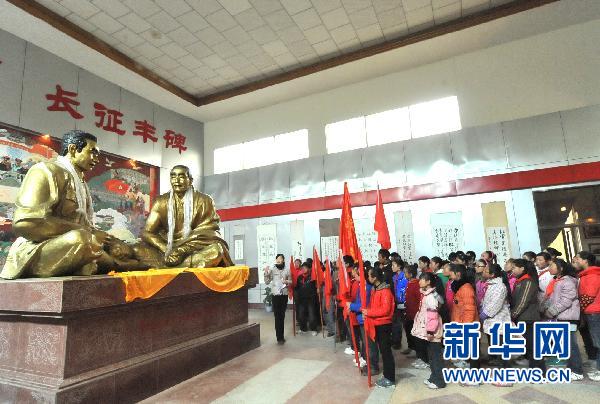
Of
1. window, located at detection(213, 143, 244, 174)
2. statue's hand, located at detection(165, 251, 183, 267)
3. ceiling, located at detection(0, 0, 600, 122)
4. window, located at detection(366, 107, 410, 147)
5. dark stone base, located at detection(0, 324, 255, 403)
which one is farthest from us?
window, located at detection(213, 143, 244, 174)

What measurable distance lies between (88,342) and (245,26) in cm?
646

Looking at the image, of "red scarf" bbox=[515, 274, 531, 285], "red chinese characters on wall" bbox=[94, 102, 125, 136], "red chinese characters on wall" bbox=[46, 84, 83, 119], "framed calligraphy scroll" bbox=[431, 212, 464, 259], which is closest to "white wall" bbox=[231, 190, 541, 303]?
"framed calligraphy scroll" bbox=[431, 212, 464, 259]

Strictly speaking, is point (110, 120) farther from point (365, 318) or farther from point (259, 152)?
point (365, 318)

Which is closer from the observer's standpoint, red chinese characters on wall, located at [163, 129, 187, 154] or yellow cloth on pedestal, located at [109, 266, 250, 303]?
yellow cloth on pedestal, located at [109, 266, 250, 303]

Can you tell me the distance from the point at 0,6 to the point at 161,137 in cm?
420

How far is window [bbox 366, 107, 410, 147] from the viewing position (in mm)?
8516

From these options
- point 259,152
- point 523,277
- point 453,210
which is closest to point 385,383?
point 523,277

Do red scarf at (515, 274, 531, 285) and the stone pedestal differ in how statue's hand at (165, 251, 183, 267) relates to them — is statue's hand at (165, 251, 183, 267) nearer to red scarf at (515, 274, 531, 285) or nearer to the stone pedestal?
the stone pedestal

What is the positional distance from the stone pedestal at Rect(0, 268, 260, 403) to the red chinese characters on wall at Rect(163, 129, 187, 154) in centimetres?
685

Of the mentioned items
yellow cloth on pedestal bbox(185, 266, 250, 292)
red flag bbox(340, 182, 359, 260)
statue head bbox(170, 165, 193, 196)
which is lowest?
Result: yellow cloth on pedestal bbox(185, 266, 250, 292)

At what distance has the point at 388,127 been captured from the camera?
8688 mm

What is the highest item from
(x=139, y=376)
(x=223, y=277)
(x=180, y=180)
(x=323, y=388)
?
(x=180, y=180)

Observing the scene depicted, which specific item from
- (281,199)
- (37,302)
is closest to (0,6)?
(37,302)

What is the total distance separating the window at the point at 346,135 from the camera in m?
8.95
